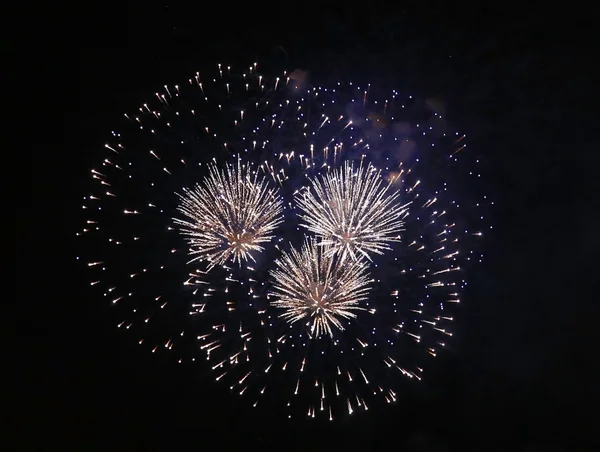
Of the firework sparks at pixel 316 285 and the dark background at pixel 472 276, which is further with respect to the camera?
the dark background at pixel 472 276

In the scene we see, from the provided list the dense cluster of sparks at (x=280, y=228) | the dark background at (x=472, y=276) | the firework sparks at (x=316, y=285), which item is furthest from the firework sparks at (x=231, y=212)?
the dark background at (x=472, y=276)

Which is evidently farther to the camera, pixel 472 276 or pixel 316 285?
pixel 472 276

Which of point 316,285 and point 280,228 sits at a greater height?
point 280,228

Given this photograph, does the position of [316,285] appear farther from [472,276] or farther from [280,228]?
[472,276]

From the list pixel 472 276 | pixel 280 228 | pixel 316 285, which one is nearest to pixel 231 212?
pixel 280 228

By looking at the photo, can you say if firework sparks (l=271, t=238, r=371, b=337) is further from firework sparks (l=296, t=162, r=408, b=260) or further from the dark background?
the dark background

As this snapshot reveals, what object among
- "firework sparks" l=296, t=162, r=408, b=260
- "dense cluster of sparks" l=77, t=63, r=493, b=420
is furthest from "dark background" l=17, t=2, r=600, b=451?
"firework sparks" l=296, t=162, r=408, b=260

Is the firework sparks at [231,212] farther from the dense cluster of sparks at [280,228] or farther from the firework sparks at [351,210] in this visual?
the firework sparks at [351,210]
